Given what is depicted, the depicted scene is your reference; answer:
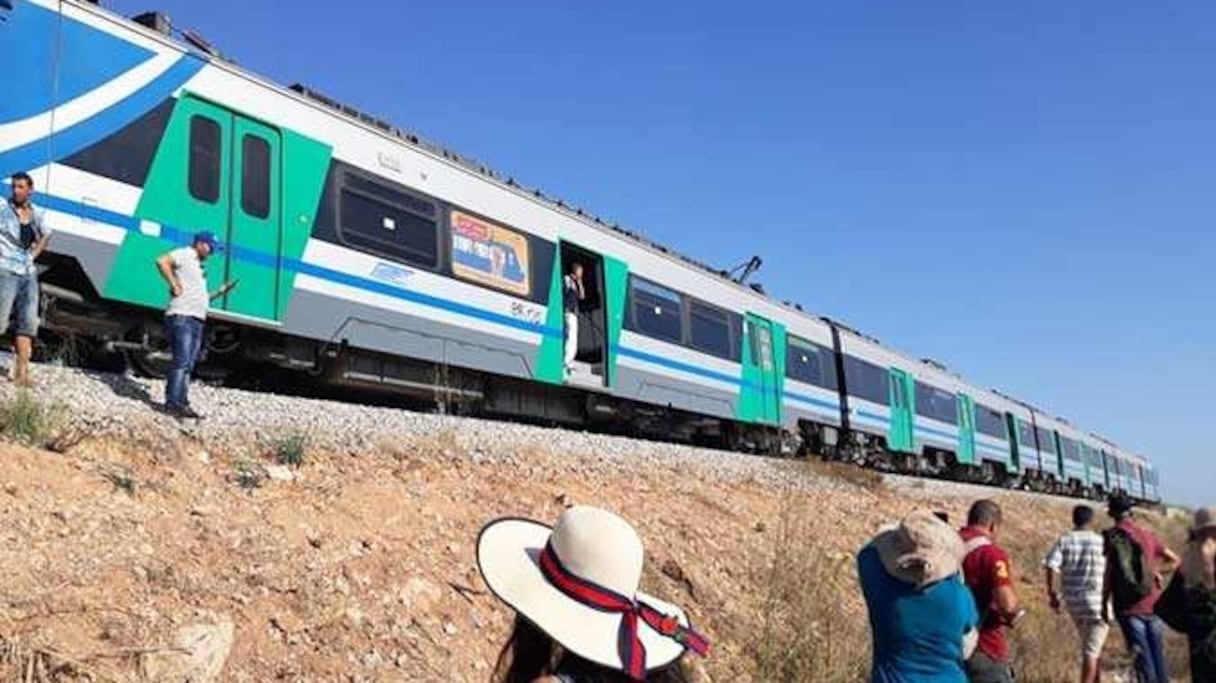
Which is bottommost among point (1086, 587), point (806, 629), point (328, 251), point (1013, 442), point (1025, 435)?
point (806, 629)

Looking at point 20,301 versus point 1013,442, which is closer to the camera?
point 20,301

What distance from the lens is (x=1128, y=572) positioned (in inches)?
264

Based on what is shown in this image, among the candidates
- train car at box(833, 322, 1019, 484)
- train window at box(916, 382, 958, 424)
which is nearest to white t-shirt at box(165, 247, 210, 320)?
train car at box(833, 322, 1019, 484)

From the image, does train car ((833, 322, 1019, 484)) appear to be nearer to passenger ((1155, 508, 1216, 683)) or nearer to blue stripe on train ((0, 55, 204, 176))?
blue stripe on train ((0, 55, 204, 176))

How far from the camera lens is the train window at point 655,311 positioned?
15.1 metres

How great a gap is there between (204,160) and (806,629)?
6.11 metres

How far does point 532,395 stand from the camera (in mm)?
13758

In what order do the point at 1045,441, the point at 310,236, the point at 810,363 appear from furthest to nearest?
the point at 1045,441
the point at 810,363
the point at 310,236

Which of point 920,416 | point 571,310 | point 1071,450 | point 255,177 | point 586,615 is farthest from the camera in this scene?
point 1071,450

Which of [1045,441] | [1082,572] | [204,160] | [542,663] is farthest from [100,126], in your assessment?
[1045,441]

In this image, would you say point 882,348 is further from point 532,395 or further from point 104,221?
point 104,221

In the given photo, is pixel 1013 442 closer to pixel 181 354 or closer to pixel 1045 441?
pixel 1045 441

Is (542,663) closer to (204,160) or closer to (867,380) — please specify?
(204,160)

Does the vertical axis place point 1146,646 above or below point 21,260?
below
